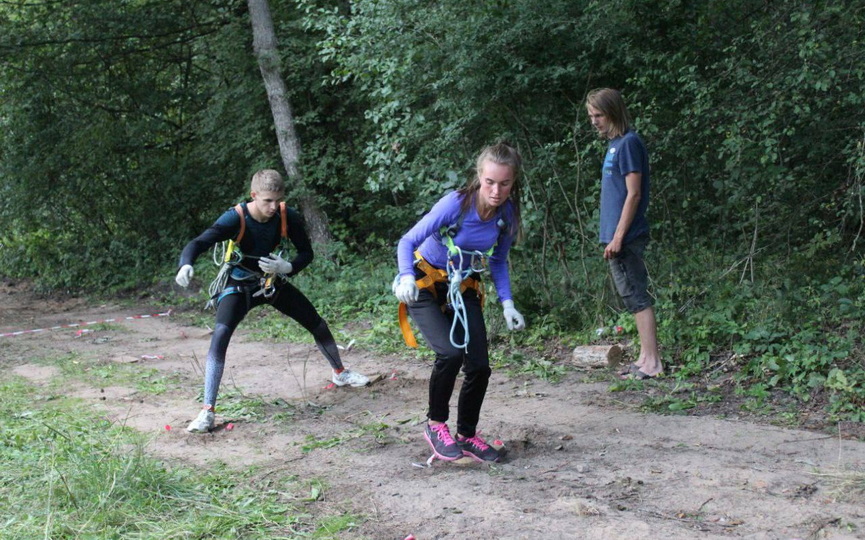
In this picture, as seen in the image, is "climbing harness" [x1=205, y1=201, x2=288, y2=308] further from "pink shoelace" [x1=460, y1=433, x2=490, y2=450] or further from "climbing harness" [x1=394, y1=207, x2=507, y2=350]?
"pink shoelace" [x1=460, y1=433, x2=490, y2=450]

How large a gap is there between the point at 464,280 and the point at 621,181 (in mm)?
2135

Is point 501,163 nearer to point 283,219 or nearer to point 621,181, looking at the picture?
point 621,181

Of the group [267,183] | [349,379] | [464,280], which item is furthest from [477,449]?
[267,183]

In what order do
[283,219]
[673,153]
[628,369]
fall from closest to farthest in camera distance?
[283,219], [628,369], [673,153]

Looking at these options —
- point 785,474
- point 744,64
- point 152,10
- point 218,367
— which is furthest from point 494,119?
point 152,10

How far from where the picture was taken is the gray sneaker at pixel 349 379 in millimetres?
6805

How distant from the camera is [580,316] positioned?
315 inches

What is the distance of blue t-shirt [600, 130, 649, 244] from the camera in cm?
611

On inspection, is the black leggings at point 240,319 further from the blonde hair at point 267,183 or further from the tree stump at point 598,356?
the tree stump at point 598,356

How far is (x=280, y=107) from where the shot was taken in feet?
43.8

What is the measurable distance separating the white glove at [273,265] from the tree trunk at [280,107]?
291 inches

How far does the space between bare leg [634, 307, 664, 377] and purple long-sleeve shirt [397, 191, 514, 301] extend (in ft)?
6.16

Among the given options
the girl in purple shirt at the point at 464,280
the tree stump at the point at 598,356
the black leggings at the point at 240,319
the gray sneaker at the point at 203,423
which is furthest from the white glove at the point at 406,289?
the tree stump at the point at 598,356

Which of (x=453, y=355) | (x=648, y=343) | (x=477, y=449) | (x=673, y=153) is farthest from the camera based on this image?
(x=673, y=153)
